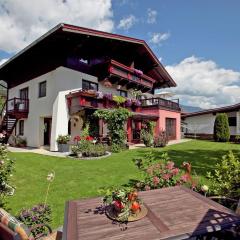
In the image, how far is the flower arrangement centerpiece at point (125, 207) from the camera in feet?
9.66

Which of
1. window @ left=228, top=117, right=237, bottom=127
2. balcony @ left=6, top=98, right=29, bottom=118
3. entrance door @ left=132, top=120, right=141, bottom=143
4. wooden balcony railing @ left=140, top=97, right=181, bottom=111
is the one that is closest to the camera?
balcony @ left=6, top=98, right=29, bottom=118

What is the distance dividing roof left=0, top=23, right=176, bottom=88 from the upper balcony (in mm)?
1553

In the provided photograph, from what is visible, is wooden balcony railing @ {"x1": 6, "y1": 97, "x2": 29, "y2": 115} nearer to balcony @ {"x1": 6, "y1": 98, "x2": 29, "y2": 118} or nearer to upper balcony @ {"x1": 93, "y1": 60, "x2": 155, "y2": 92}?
balcony @ {"x1": 6, "y1": 98, "x2": 29, "y2": 118}

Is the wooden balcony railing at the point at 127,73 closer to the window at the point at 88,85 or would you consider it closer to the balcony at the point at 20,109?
the window at the point at 88,85

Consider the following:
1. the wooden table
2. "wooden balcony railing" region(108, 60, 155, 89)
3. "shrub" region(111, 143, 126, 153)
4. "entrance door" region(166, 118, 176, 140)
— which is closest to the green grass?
the wooden table

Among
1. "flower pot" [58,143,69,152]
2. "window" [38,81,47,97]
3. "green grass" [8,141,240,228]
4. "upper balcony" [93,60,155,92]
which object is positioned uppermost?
"upper balcony" [93,60,155,92]

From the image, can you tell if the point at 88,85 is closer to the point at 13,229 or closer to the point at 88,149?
the point at 88,149

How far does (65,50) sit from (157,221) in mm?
15468

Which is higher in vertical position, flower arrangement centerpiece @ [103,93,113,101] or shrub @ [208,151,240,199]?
flower arrangement centerpiece @ [103,93,113,101]

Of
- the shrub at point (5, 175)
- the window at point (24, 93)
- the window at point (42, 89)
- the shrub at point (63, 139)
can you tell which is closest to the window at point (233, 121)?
the shrub at point (63, 139)

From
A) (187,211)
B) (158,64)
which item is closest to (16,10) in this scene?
(187,211)

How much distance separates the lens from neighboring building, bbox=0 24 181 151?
16.2 metres

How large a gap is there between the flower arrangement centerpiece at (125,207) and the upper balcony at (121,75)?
15912mm

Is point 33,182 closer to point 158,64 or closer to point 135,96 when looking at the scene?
point 135,96
